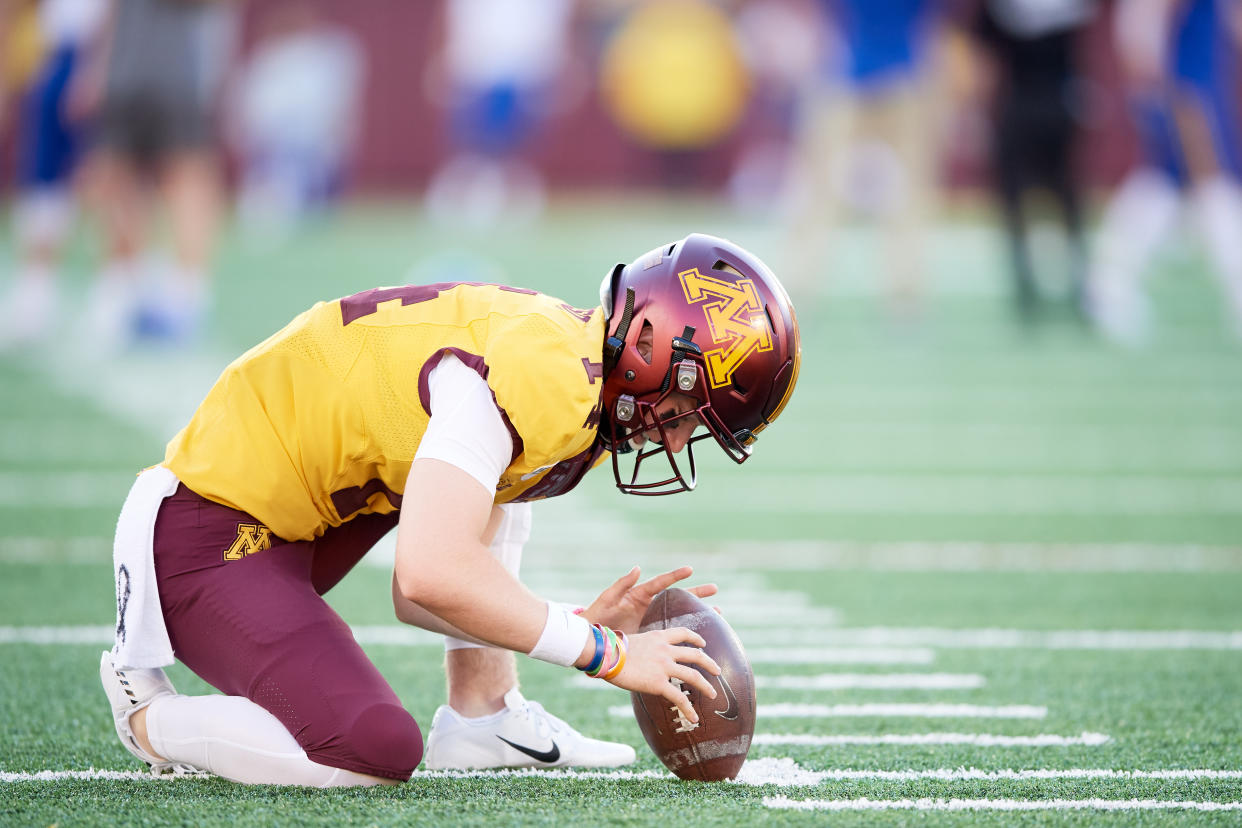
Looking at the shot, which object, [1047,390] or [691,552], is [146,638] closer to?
[691,552]

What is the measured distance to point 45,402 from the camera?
715cm

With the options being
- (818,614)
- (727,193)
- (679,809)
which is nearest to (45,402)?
(818,614)

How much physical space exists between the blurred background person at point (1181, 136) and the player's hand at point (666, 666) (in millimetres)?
7116

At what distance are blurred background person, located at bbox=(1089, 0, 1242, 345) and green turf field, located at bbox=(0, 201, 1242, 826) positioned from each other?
541mm

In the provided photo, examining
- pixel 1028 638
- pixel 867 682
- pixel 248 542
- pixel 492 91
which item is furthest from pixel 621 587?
pixel 492 91

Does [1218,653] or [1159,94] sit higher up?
[1159,94]

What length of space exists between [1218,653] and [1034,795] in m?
1.37

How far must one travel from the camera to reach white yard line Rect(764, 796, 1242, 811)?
8.12 feet

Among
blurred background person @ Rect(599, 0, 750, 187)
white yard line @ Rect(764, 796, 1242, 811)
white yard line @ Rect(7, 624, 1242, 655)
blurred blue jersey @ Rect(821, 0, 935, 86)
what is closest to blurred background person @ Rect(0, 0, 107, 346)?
blurred blue jersey @ Rect(821, 0, 935, 86)

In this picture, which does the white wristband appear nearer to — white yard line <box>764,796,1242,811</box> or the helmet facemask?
the helmet facemask

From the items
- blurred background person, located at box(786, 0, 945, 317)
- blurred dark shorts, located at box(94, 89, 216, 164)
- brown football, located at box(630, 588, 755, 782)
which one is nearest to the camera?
brown football, located at box(630, 588, 755, 782)

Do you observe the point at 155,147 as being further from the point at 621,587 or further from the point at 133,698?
the point at 621,587

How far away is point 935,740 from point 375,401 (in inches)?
49.6

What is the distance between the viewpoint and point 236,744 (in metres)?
2.60
